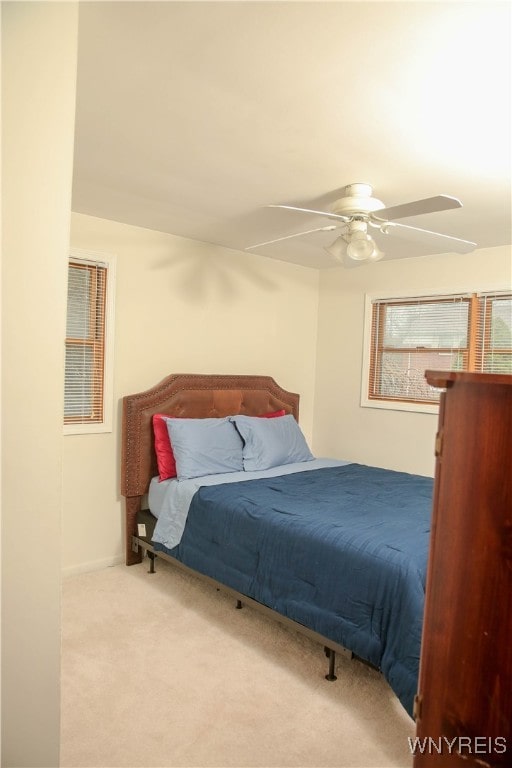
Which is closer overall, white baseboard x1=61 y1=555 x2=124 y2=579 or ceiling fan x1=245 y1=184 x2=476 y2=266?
ceiling fan x1=245 y1=184 x2=476 y2=266

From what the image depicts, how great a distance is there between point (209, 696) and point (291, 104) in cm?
247

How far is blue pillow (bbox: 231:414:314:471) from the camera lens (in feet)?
13.0

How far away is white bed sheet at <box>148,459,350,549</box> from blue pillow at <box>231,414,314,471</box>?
0.47 feet

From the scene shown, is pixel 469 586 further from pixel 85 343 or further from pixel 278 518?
pixel 85 343

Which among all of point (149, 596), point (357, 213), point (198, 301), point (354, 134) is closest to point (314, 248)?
point (198, 301)

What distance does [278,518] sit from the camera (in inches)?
112

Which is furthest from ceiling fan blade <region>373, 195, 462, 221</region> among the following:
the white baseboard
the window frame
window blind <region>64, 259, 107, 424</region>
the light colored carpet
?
the white baseboard

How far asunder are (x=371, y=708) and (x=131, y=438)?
228 cm

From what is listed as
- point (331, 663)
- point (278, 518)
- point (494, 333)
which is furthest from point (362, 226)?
point (331, 663)

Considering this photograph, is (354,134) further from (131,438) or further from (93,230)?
(131,438)

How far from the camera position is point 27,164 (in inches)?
46.3

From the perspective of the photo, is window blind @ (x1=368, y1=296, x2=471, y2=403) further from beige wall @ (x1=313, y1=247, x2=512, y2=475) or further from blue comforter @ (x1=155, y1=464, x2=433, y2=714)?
Result: blue comforter @ (x1=155, y1=464, x2=433, y2=714)

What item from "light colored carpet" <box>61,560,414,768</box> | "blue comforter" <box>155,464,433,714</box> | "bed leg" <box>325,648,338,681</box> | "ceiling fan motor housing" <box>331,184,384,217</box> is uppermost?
"ceiling fan motor housing" <box>331,184,384,217</box>

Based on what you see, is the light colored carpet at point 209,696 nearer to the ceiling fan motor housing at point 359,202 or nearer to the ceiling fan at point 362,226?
the ceiling fan at point 362,226
